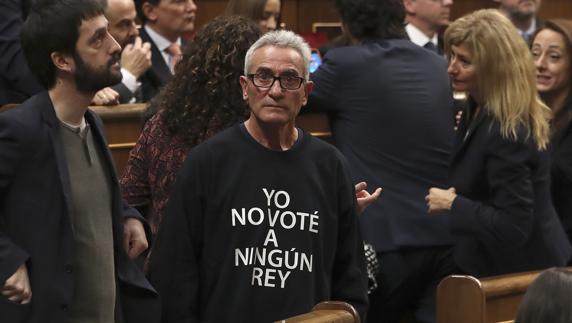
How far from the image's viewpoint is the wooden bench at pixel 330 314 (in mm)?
2875

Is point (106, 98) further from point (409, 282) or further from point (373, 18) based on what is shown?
point (409, 282)

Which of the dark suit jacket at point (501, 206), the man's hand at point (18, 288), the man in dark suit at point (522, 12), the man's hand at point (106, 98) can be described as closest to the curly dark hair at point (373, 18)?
the dark suit jacket at point (501, 206)

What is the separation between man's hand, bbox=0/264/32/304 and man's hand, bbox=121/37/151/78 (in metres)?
2.05

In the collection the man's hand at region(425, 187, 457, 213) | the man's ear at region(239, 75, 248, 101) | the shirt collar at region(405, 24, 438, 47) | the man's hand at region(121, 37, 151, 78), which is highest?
the man's ear at region(239, 75, 248, 101)

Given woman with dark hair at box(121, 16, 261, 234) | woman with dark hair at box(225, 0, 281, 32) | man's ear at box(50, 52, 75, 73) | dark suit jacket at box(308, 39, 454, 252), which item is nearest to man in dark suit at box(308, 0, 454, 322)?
dark suit jacket at box(308, 39, 454, 252)

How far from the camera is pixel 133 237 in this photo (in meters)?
3.15

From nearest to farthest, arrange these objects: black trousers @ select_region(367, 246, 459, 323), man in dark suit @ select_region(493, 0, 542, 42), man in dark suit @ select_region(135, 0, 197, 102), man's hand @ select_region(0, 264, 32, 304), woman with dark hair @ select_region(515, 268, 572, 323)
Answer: woman with dark hair @ select_region(515, 268, 572, 323)
man's hand @ select_region(0, 264, 32, 304)
black trousers @ select_region(367, 246, 459, 323)
man in dark suit @ select_region(135, 0, 197, 102)
man in dark suit @ select_region(493, 0, 542, 42)

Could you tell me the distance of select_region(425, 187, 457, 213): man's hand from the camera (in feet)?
12.6

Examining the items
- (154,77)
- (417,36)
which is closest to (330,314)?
(154,77)

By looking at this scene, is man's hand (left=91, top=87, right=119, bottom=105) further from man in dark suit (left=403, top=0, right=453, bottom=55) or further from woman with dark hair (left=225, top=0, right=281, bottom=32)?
man in dark suit (left=403, top=0, right=453, bottom=55)

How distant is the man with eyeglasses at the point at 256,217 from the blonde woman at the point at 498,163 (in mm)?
814

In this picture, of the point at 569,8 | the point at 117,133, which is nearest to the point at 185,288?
the point at 117,133

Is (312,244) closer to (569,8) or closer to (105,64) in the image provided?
(105,64)

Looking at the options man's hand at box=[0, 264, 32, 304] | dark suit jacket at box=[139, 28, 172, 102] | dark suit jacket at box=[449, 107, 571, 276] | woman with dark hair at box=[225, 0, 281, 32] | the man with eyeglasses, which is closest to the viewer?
man's hand at box=[0, 264, 32, 304]
